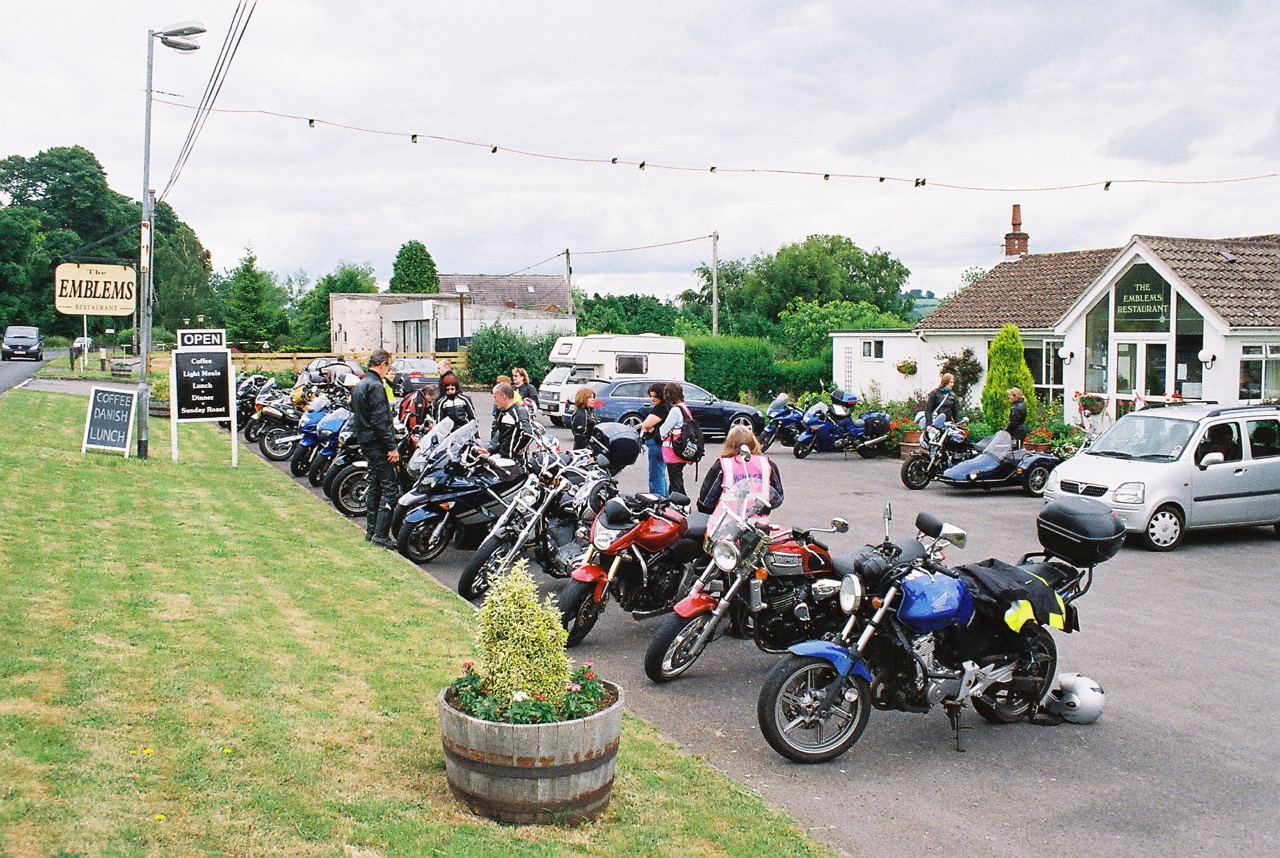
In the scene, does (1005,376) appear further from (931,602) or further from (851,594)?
(851,594)

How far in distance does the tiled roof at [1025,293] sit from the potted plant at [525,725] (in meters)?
24.3

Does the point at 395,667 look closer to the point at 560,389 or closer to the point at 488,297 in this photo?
the point at 560,389

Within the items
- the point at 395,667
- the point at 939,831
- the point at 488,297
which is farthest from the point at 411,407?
the point at 488,297

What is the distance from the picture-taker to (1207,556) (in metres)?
12.5

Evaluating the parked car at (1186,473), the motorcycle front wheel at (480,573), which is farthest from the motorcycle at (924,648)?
the parked car at (1186,473)

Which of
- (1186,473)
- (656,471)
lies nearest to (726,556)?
(656,471)

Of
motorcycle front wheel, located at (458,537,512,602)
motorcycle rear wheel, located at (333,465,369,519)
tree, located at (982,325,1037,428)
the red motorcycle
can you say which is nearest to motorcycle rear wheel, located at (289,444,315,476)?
motorcycle rear wheel, located at (333,465,369,519)

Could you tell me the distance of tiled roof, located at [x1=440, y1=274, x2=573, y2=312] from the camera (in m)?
83.6

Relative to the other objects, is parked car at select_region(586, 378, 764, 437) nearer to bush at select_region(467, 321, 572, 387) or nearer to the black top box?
the black top box

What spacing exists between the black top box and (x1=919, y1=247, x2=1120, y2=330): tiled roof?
69.5 ft

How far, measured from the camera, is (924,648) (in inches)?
249

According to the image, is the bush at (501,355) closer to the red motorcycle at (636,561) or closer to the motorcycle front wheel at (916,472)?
the motorcycle front wheel at (916,472)

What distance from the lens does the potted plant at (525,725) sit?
4664mm

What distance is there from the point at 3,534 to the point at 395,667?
4.27 meters
